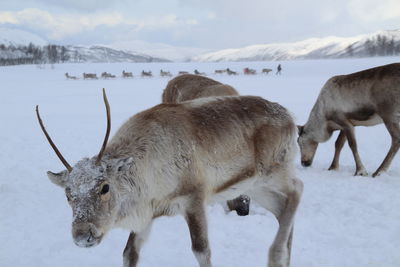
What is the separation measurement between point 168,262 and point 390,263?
7.53 ft

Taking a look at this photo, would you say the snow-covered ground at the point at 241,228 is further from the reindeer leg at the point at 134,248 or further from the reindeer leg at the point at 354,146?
the reindeer leg at the point at 134,248

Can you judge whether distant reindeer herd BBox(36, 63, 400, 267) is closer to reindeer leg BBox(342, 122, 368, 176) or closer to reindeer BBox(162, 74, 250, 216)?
reindeer BBox(162, 74, 250, 216)

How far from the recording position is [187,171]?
3.45 metres

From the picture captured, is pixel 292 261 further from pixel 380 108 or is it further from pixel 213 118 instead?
pixel 380 108

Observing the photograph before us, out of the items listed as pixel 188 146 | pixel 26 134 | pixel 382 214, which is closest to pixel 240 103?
pixel 188 146

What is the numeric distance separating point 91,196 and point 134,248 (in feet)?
3.76

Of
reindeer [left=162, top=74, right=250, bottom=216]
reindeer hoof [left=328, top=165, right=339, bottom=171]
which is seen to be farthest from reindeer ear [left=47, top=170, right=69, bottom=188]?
reindeer hoof [left=328, top=165, right=339, bottom=171]

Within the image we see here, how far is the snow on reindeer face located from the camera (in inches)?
112

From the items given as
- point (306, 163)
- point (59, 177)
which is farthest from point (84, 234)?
point (306, 163)

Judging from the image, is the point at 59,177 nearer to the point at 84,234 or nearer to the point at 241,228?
the point at 84,234

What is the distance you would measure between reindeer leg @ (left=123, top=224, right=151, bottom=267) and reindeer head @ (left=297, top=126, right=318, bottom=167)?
5.45 m

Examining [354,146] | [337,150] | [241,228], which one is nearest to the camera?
[241,228]

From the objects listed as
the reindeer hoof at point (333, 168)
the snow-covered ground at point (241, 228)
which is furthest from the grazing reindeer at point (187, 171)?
the reindeer hoof at point (333, 168)

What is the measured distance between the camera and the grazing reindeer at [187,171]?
300 cm
